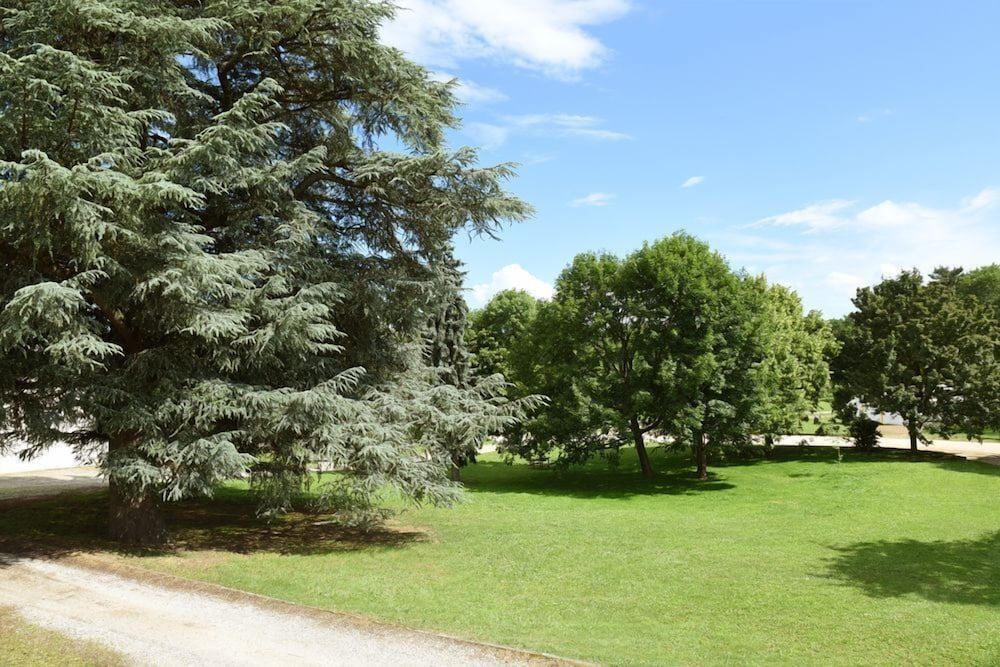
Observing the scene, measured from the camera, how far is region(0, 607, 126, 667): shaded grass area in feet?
22.4

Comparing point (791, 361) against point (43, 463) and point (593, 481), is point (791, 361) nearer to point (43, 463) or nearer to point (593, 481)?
point (593, 481)

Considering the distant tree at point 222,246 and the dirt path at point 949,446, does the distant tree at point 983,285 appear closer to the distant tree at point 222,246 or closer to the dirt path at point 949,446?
the dirt path at point 949,446

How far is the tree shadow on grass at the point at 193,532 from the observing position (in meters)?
12.3

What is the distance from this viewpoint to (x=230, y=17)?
486 inches

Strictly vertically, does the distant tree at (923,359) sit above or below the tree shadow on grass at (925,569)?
above

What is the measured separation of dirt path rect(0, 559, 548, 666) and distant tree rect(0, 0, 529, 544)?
2004 millimetres

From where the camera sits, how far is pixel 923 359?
2864cm

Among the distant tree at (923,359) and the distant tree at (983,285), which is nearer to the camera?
the distant tree at (923,359)

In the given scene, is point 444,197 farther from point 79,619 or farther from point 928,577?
point 928,577

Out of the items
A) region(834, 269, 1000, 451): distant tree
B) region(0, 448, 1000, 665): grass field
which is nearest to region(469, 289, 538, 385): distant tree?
region(834, 269, 1000, 451): distant tree

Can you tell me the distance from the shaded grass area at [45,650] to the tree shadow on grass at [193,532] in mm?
3958

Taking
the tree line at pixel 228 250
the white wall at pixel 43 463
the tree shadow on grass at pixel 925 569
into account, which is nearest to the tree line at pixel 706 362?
the tree shadow on grass at pixel 925 569

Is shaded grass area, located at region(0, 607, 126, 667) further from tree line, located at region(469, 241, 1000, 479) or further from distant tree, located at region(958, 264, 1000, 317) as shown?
distant tree, located at region(958, 264, 1000, 317)

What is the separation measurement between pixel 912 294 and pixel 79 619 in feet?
114
